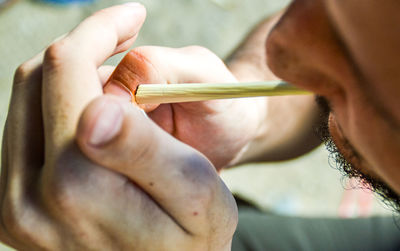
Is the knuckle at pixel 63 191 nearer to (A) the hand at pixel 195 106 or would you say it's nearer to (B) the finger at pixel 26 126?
(B) the finger at pixel 26 126

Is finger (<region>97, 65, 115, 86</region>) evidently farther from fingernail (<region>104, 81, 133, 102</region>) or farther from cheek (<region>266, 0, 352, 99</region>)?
cheek (<region>266, 0, 352, 99</region>)

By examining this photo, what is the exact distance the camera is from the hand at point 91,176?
39 cm

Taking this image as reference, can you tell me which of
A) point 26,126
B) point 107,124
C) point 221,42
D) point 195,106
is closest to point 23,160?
point 26,126

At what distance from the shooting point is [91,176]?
0.41 metres

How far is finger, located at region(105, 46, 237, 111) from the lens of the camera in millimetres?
552

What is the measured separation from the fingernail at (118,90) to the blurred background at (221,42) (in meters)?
0.67

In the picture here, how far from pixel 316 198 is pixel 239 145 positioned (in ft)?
1.93

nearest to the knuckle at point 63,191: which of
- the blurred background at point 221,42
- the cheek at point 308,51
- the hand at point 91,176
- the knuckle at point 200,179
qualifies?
the hand at point 91,176

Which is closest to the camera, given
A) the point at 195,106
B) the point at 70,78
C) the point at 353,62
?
the point at 353,62

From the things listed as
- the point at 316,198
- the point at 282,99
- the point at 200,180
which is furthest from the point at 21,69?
the point at 316,198

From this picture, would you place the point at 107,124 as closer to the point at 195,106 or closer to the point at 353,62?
the point at 353,62

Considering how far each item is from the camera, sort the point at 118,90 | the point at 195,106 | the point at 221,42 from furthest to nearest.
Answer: the point at 221,42, the point at 195,106, the point at 118,90

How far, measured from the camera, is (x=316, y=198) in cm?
127

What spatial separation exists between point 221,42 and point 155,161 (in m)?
1.08
